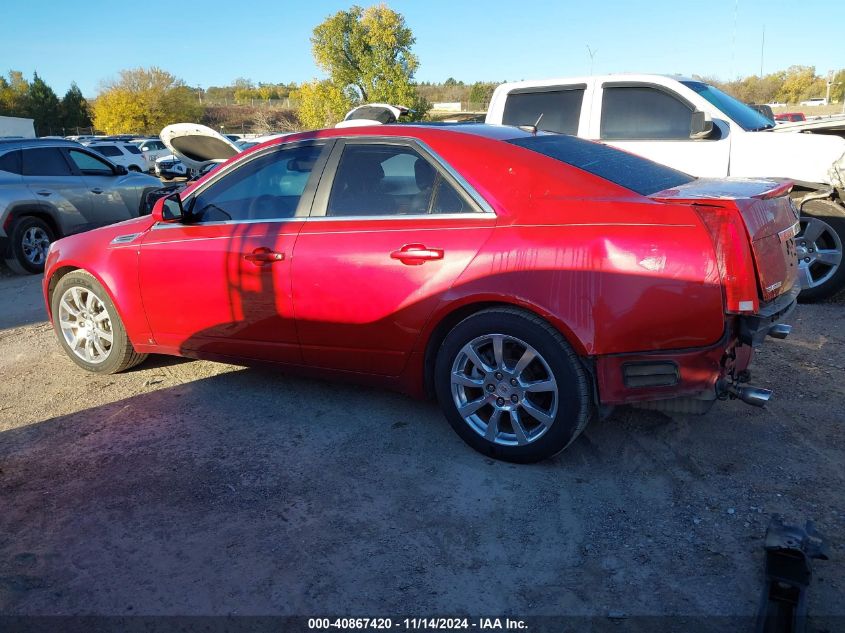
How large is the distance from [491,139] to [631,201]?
87 centimetres

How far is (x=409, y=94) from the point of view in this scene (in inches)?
1581

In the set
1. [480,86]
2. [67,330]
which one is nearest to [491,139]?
[67,330]

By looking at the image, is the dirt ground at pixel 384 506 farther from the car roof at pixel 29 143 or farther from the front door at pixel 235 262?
the car roof at pixel 29 143

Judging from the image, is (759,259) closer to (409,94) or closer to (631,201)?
(631,201)

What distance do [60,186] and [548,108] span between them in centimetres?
672

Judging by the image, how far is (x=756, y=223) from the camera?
3.21 m

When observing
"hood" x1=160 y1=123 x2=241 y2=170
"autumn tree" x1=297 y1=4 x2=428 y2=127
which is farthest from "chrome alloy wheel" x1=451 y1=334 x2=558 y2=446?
"autumn tree" x1=297 y1=4 x2=428 y2=127

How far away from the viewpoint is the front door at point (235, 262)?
162 inches

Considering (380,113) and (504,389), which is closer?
(504,389)

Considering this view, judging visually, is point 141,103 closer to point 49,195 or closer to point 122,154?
point 122,154

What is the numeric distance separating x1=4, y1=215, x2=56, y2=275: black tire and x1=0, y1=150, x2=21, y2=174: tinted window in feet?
2.15

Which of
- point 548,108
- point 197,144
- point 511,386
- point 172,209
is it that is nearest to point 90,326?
point 172,209

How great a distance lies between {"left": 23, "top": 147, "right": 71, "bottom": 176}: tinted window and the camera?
9469 millimetres

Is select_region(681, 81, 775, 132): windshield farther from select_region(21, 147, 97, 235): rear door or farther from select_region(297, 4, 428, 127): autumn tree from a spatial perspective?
select_region(297, 4, 428, 127): autumn tree
